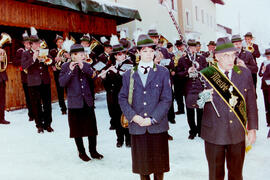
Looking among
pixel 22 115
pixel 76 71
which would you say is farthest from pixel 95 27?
pixel 76 71

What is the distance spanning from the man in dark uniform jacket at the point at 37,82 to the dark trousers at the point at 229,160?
17.2 feet

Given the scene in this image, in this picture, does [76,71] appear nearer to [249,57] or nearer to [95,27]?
[249,57]

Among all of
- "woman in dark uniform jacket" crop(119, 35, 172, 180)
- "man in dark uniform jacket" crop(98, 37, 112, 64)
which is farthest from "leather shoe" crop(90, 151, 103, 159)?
"man in dark uniform jacket" crop(98, 37, 112, 64)

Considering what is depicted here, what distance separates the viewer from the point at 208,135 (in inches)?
127

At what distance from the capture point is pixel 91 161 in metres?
5.28

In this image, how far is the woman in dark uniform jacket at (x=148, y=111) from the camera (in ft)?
11.4

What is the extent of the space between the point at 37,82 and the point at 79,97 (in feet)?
8.36

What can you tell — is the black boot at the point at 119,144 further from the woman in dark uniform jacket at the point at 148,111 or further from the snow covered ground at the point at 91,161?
the woman in dark uniform jacket at the point at 148,111

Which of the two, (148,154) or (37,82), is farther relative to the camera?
(37,82)

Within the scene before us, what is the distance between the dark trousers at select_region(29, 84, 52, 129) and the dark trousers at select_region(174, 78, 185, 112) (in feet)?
13.5

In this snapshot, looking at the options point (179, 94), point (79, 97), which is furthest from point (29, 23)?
point (79, 97)

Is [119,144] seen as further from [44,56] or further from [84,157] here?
[44,56]

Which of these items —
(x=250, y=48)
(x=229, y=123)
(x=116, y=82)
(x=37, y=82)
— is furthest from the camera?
(x=250, y=48)

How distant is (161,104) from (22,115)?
7378 mm
